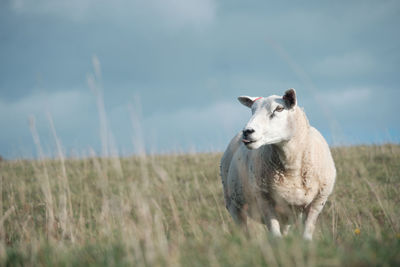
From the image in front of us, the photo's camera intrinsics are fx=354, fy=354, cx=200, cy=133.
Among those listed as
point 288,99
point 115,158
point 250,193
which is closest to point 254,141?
point 288,99

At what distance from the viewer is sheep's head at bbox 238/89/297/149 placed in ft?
12.9

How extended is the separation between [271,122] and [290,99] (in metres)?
0.43

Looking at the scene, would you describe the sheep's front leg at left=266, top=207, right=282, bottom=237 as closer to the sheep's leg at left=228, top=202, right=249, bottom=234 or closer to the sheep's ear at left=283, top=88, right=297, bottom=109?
the sheep's leg at left=228, top=202, right=249, bottom=234

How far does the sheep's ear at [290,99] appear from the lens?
4223mm

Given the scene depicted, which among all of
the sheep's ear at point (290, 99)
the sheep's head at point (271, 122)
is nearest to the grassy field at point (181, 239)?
the sheep's head at point (271, 122)

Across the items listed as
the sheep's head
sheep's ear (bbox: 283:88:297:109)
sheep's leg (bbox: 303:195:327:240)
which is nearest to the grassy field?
sheep's leg (bbox: 303:195:327:240)

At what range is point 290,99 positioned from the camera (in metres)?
4.30

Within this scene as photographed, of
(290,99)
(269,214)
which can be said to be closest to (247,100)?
(290,99)

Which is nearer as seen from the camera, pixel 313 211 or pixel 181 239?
pixel 181 239

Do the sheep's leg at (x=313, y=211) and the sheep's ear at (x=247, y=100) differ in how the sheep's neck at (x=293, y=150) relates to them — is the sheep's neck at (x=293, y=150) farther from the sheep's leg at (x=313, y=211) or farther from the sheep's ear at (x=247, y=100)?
the sheep's ear at (x=247, y=100)

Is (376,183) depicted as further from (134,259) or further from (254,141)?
(134,259)

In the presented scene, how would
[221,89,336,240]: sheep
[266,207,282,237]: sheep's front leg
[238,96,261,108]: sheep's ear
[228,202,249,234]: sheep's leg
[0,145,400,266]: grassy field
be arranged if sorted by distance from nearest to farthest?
[0,145,400,266]: grassy field, [221,89,336,240]: sheep, [266,207,282,237]: sheep's front leg, [238,96,261,108]: sheep's ear, [228,202,249,234]: sheep's leg

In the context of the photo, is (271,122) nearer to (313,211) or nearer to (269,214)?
(269,214)

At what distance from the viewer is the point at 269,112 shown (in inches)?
165
